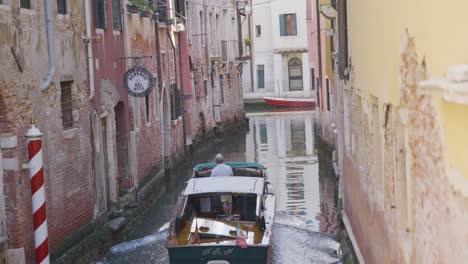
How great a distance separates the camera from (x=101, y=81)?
637 inches

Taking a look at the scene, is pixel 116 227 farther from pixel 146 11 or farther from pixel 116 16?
pixel 146 11

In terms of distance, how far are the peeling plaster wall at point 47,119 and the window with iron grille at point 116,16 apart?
330cm

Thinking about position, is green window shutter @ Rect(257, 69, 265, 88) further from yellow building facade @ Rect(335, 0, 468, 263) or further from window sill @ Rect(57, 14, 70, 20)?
yellow building facade @ Rect(335, 0, 468, 263)

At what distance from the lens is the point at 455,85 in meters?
4.80

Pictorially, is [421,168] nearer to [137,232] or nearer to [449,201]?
[449,201]

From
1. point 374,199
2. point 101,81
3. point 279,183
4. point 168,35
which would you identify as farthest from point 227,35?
point 374,199

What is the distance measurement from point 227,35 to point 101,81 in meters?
23.2

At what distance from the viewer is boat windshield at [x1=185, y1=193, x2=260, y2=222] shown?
43.2 ft

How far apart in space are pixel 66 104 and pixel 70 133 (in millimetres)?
513

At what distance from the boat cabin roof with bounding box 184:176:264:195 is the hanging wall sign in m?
3.51

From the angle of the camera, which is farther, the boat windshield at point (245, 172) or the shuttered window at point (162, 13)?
the shuttered window at point (162, 13)

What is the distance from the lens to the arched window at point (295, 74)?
55.7 metres

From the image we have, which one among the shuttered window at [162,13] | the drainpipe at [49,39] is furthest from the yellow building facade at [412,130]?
the shuttered window at [162,13]

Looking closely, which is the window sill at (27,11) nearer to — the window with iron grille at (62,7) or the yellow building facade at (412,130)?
the window with iron grille at (62,7)
